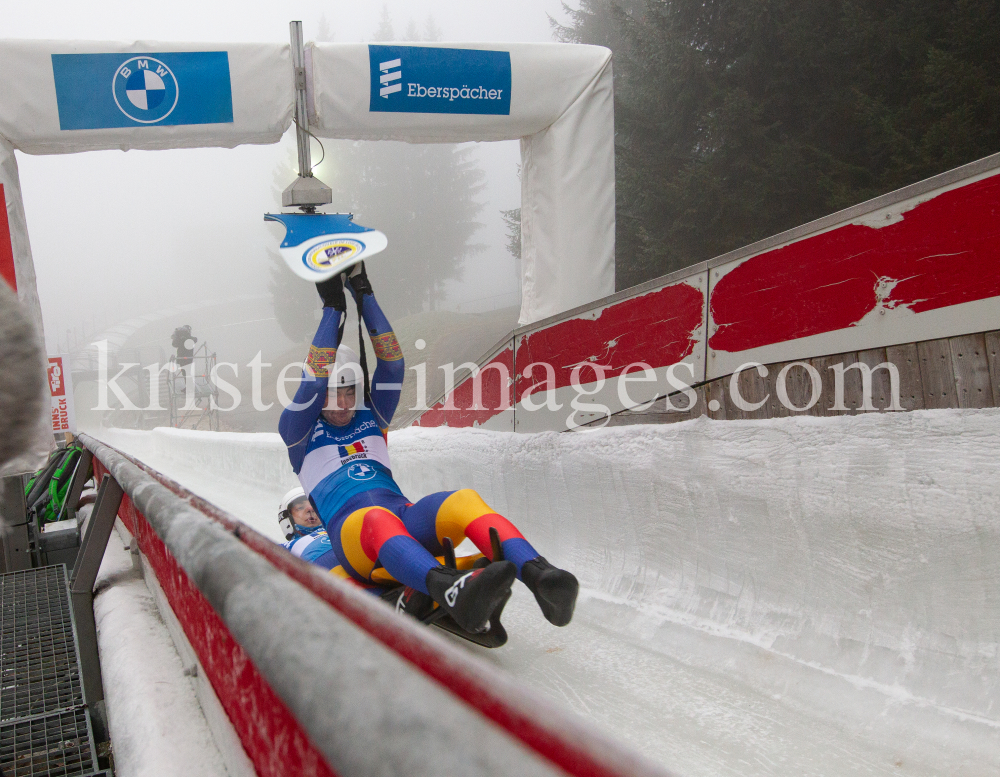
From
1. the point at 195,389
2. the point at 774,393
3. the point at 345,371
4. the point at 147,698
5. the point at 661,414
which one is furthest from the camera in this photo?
the point at 195,389

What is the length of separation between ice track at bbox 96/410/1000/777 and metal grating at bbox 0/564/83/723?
1.21 m

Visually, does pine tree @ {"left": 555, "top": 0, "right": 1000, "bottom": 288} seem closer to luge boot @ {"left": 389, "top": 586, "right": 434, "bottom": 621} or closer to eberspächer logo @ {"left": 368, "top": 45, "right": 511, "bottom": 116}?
eberspächer logo @ {"left": 368, "top": 45, "right": 511, "bottom": 116}

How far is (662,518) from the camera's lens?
7.46 feet

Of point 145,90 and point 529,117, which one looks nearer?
point 145,90

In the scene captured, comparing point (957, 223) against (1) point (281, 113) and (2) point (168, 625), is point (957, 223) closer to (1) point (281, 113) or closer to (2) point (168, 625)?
(2) point (168, 625)

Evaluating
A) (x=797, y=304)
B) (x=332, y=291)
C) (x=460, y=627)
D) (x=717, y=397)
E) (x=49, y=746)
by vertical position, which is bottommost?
(x=49, y=746)

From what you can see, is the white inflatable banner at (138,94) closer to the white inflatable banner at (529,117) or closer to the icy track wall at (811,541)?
the white inflatable banner at (529,117)

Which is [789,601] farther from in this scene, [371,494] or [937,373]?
[371,494]

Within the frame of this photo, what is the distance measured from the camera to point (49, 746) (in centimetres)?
169

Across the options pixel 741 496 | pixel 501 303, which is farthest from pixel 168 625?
pixel 501 303

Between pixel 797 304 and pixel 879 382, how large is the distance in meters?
0.35

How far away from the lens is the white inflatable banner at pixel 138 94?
10.3 feet

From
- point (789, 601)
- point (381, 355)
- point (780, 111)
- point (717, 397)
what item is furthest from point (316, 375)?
point (780, 111)

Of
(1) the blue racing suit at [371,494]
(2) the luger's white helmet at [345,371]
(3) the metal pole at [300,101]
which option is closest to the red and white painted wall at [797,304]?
(1) the blue racing suit at [371,494]
